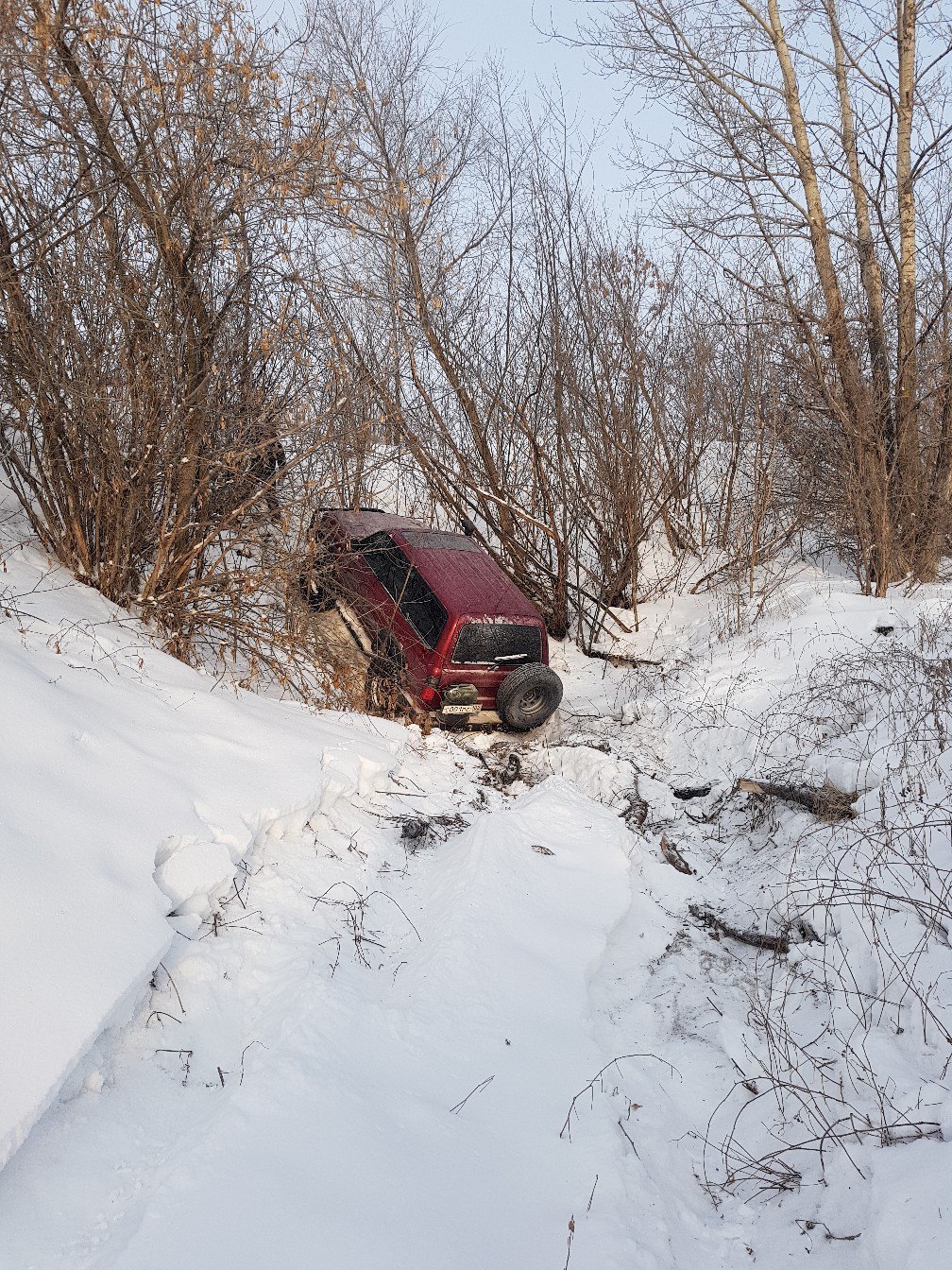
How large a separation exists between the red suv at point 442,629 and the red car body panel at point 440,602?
0.03ft

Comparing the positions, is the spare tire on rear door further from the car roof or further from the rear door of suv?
the rear door of suv

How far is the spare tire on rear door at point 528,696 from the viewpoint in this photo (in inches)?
310

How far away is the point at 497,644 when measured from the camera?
7.86 metres

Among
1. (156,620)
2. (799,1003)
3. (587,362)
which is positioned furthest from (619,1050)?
(587,362)

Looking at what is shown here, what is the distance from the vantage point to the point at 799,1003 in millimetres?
3908

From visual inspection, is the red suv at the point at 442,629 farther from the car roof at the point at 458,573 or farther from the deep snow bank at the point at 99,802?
the deep snow bank at the point at 99,802

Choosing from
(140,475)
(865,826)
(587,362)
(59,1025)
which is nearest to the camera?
(59,1025)

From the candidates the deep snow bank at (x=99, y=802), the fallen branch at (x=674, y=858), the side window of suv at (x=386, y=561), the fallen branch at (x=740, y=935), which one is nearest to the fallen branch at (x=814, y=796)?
the fallen branch at (x=674, y=858)

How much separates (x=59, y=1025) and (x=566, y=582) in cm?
1010

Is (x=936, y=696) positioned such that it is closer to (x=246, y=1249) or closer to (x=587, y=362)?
(x=246, y=1249)

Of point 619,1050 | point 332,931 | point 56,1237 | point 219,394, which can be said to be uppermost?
point 219,394

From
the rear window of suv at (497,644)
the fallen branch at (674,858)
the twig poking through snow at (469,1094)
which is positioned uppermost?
the rear window of suv at (497,644)

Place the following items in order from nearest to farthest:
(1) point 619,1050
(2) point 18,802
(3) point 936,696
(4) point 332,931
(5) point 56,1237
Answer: (5) point 56,1237
(2) point 18,802
(1) point 619,1050
(4) point 332,931
(3) point 936,696

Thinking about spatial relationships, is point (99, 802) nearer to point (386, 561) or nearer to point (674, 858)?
point (674, 858)
